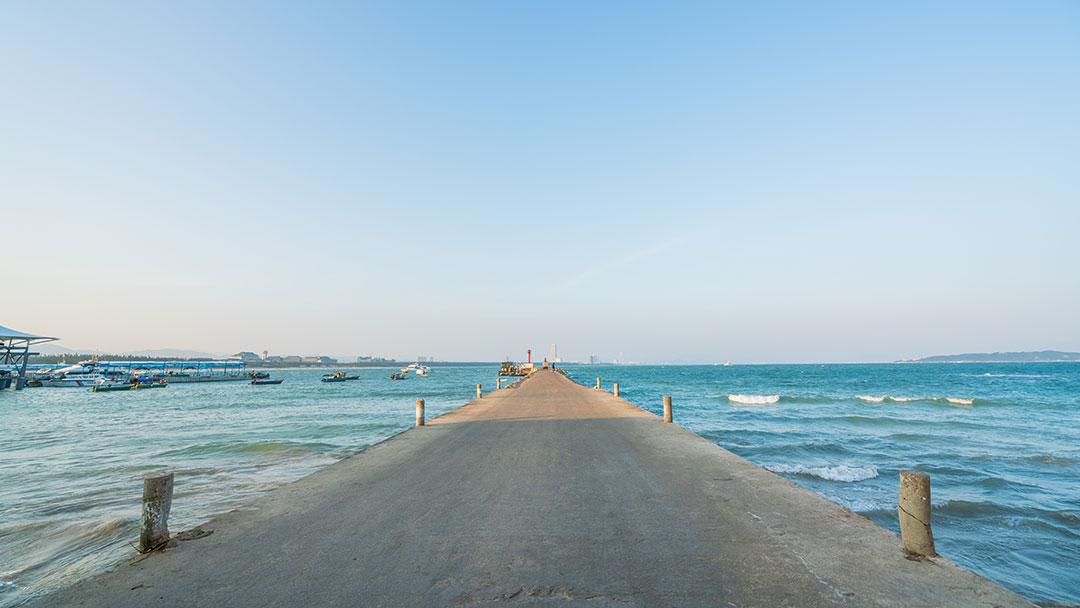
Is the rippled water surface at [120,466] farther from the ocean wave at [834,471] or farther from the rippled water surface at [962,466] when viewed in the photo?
the rippled water surface at [962,466]

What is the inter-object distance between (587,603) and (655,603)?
1.82 feet

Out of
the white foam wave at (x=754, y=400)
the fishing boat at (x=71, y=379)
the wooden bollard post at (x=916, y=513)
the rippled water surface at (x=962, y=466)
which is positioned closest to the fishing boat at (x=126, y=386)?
the fishing boat at (x=71, y=379)

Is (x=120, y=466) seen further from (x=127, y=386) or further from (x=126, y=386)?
(x=127, y=386)

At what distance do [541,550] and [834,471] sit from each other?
1195 centimetres

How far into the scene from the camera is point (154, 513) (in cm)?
578

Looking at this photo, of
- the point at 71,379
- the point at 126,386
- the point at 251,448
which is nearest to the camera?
the point at 251,448

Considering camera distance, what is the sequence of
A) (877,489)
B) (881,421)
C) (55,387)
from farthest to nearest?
(55,387) < (881,421) < (877,489)

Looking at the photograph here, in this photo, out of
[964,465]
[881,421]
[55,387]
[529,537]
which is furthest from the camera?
[55,387]

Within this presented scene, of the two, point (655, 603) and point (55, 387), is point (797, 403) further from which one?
point (55, 387)

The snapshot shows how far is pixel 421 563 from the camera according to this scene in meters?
5.11

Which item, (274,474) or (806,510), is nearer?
(806,510)

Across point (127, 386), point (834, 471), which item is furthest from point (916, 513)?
point (127, 386)

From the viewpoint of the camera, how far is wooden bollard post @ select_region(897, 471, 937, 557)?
17.0 feet

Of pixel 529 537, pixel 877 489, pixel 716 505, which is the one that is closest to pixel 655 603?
pixel 529 537
